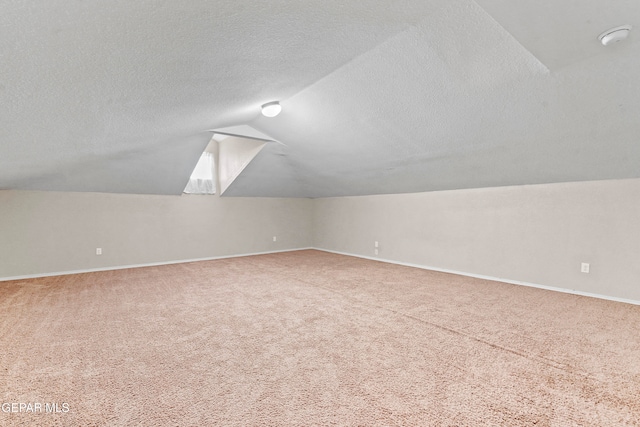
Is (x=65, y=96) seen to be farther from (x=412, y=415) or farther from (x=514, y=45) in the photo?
(x=514, y=45)

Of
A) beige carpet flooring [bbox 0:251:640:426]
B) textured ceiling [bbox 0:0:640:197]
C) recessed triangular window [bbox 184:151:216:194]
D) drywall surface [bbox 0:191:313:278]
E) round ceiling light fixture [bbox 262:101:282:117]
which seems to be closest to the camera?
textured ceiling [bbox 0:0:640:197]

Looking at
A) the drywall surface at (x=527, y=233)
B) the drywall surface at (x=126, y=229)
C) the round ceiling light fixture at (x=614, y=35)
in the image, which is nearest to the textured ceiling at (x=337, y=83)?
the round ceiling light fixture at (x=614, y=35)

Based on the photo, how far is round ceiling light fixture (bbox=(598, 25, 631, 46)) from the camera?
1.69 m

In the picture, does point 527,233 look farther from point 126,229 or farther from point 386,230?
point 126,229

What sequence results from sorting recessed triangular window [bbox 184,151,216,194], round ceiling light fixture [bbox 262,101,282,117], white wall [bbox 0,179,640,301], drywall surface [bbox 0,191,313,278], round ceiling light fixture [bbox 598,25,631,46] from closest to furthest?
round ceiling light fixture [bbox 598,25,631,46], round ceiling light fixture [bbox 262,101,282,117], white wall [bbox 0,179,640,301], drywall surface [bbox 0,191,313,278], recessed triangular window [bbox 184,151,216,194]

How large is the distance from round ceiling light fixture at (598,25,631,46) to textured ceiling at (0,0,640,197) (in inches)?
2.0

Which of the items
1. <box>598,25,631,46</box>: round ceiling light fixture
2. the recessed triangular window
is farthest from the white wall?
<box>598,25,631,46</box>: round ceiling light fixture

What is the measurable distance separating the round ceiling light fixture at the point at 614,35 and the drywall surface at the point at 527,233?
7.84 ft

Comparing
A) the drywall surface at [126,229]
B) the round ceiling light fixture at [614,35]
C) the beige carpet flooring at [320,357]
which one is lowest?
the beige carpet flooring at [320,357]

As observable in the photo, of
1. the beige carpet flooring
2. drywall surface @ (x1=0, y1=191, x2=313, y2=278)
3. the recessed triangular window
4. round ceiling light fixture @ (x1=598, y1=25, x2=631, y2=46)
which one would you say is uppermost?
round ceiling light fixture @ (x1=598, y1=25, x2=631, y2=46)

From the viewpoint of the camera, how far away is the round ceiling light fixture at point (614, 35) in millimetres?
1691

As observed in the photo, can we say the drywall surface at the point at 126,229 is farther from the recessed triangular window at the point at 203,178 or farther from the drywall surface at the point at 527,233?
the drywall surface at the point at 527,233

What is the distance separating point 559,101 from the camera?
2.48 metres

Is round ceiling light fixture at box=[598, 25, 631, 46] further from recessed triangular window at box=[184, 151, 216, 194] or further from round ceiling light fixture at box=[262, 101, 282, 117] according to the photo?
recessed triangular window at box=[184, 151, 216, 194]
